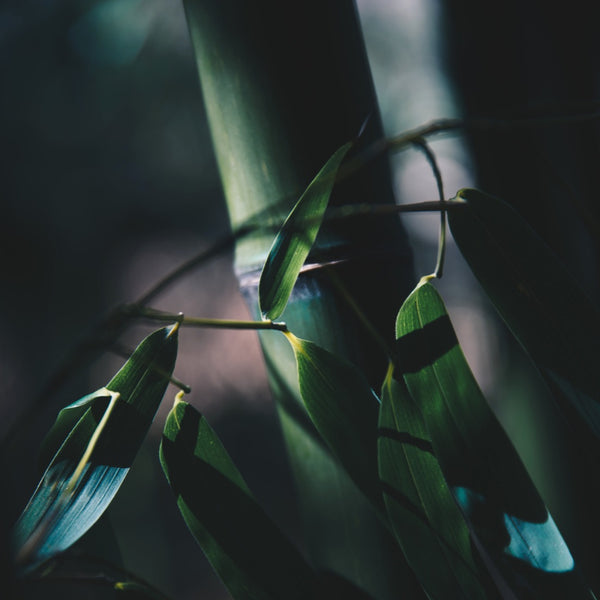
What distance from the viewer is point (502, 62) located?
1.55 ft

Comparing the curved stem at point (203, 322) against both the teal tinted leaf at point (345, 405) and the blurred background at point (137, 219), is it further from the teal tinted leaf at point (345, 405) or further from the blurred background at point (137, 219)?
the blurred background at point (137, 219)

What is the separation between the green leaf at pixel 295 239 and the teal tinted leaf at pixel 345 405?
26 millimetres

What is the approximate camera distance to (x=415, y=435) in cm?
25

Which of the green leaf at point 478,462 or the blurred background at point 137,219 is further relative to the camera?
the blurred background at point 137,219

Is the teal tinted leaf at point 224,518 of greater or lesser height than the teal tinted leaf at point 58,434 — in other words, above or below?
below

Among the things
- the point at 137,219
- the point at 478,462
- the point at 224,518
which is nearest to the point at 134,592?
the point at 224,518

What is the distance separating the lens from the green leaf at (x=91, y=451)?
0.21 m

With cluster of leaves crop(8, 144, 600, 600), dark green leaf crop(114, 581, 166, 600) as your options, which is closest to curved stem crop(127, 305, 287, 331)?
cluster of leaves crop(8, 144, 600, 600)

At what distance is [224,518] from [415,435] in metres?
0.10

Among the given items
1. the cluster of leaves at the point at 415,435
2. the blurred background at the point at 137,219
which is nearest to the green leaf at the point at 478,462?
the cluster of leaves at the point at 415,435

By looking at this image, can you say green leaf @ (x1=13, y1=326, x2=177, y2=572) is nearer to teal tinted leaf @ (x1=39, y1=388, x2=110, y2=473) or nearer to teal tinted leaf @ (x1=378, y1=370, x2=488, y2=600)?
teal tinted leaf @ (x1=39, y1=388, x2=110, y2=473)

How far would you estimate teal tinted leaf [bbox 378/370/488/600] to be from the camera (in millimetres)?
245

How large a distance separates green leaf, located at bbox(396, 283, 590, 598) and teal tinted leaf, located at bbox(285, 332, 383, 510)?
2cm

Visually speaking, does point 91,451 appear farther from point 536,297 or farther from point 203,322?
point 536,297
